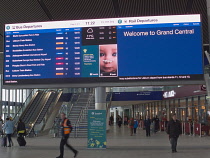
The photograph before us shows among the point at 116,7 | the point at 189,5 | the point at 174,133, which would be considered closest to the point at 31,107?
the point at 116,7

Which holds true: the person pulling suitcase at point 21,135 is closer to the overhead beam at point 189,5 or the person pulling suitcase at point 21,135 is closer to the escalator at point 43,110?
the escalator at point 43,110

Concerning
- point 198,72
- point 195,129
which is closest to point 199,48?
point 198,72

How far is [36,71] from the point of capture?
1312 centimetres

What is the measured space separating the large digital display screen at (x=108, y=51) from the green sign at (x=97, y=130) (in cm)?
162

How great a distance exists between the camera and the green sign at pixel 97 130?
13289 mm

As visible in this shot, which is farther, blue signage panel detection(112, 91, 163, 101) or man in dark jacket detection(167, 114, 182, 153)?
blue signage panel detection(112, 91, 163, 101)

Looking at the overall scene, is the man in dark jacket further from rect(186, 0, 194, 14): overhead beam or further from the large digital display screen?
rect(186, 0, 194, 14): overhead beam

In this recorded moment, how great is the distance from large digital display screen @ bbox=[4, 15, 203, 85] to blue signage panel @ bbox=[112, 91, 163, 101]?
23.5 m

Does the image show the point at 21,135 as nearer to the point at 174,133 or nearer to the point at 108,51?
the point at 108,51

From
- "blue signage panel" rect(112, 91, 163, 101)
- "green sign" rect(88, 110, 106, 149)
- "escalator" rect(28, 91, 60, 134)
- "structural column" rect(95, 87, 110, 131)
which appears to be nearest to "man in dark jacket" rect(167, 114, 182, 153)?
"green sign" rect(88, 110, 106, 149)

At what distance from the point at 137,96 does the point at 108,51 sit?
952 inches

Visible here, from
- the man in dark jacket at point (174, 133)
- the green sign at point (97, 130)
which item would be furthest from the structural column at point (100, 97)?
the man in dark jacket at point (174, 133)

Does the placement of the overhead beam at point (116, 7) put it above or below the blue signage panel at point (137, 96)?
above

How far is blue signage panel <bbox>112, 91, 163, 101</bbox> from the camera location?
1405 inches
